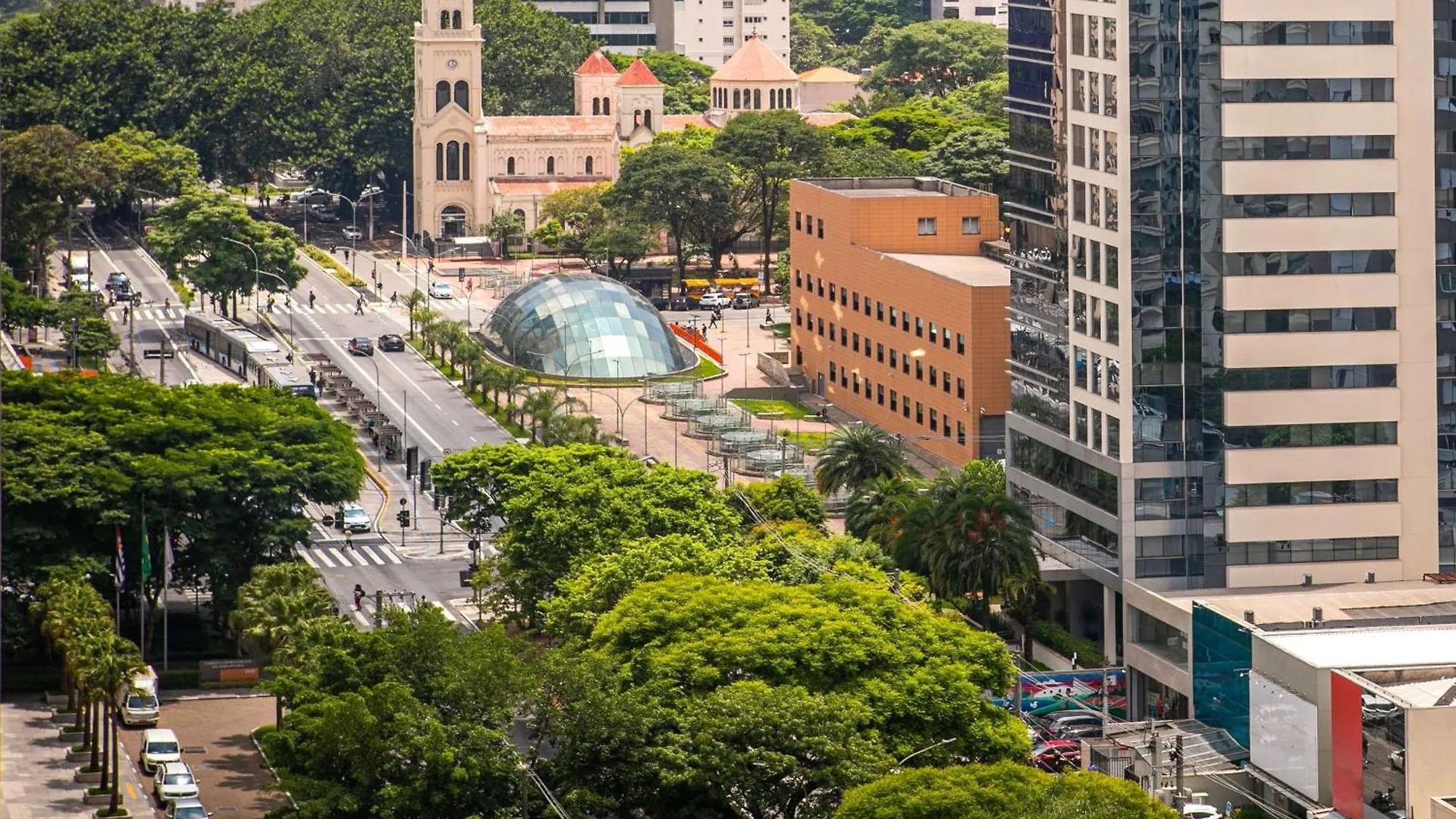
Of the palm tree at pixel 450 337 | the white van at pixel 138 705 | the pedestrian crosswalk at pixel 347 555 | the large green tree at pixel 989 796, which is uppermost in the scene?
the palm tree at pixel 450 337

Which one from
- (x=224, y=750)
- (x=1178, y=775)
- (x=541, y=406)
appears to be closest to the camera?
(x=1178, y=775)

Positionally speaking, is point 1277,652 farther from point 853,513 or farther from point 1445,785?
point 853,513

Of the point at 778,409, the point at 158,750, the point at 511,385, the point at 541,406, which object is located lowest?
the point at 158,750

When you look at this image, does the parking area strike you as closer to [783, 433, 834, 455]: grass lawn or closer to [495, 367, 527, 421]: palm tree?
[783, 433, 834, 455]: grass lawn

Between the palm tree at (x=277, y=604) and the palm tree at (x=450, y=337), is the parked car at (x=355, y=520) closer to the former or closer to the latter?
the palm tree at (x=277, y=604)

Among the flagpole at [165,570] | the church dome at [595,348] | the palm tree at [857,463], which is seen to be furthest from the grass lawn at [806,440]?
the flagpole at [165,570]

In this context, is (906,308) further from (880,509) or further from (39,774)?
(39,774)

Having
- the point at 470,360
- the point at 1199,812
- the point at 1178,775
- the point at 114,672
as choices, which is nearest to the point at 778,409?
the point at 470,360
